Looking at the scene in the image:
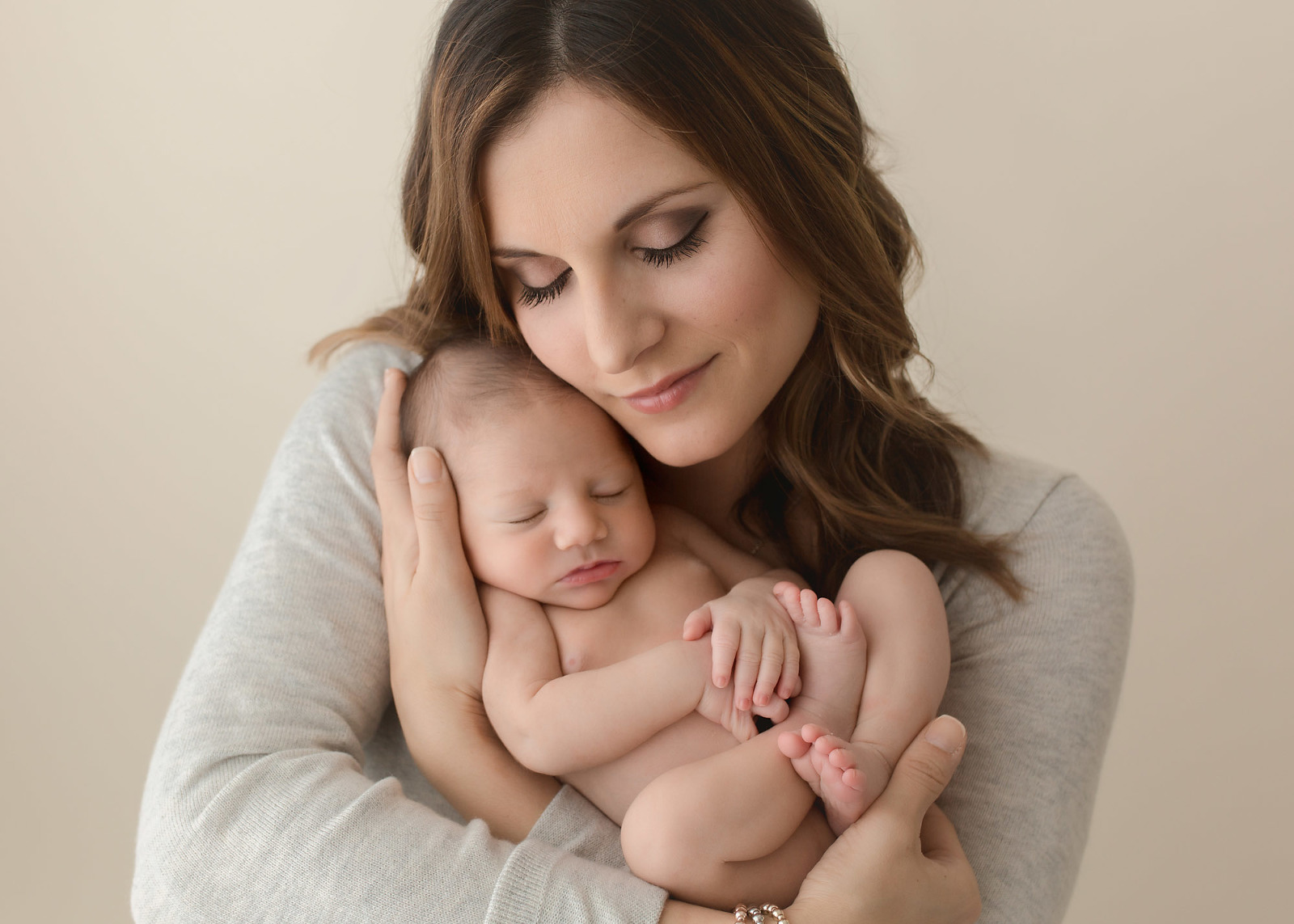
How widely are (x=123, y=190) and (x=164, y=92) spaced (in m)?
0.28

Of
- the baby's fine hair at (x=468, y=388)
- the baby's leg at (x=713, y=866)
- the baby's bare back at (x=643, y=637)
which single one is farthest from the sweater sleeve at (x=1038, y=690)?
the baby's fine hair at (x=468, y=388)

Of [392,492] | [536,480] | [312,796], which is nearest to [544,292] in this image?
[536,480]

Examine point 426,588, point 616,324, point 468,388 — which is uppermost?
point 616,324

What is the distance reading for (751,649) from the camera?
145 centimetres

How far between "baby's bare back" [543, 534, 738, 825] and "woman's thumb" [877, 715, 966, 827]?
0.77ft

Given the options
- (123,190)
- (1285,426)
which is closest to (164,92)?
(123,190)

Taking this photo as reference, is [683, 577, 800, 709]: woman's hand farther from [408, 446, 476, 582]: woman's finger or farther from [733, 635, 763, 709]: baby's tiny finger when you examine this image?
[408, 446, 476, 582]: woman's finger

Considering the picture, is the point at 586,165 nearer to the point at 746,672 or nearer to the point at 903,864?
the point at 746,672

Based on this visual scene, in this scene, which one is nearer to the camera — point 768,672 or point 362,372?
point 768,672

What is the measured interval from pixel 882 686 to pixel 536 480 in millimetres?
586

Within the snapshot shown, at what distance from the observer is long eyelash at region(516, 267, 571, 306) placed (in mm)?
1539

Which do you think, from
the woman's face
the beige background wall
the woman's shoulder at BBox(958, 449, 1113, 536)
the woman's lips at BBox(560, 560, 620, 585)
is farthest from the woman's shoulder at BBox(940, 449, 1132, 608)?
the beige background wall

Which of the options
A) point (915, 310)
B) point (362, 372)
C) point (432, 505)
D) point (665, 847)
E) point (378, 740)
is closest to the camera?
point (665, 847)

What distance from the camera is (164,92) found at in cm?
270
